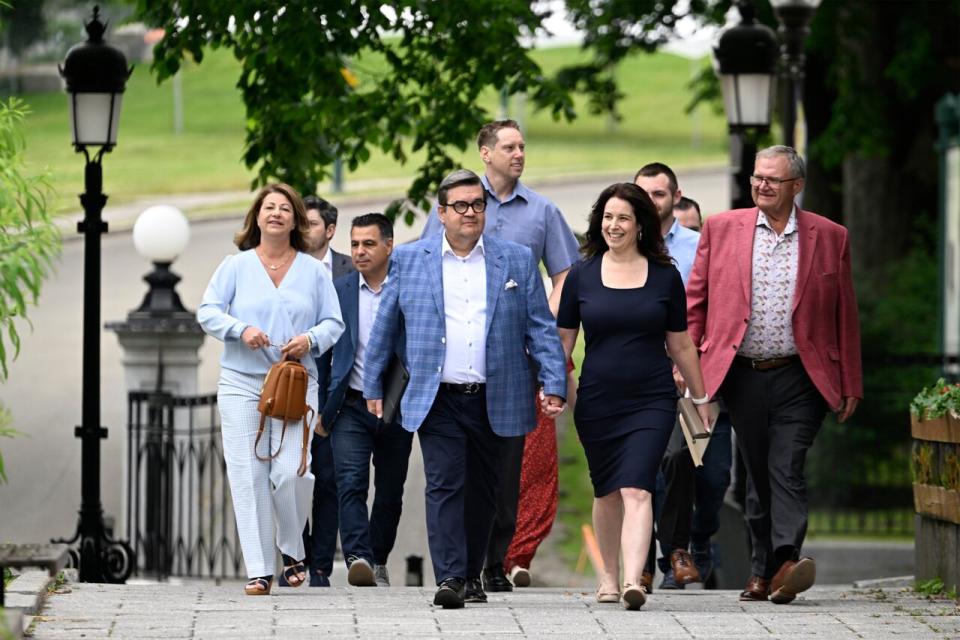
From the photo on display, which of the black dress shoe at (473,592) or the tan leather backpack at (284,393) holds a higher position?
the tan leather backpack at (284,393)

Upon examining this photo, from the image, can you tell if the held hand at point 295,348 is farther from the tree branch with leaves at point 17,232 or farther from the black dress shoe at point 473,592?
the black dress shoe at point 473,592

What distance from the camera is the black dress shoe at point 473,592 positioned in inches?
332

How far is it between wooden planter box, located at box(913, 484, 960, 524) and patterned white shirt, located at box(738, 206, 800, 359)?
1.18 meters

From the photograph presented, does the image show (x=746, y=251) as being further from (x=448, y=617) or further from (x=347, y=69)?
(x=347, y=69)

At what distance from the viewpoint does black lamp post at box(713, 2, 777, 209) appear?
15.0m

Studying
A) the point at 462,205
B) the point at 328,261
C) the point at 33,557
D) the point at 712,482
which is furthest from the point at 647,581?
the point at 33,557

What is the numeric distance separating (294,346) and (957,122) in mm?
11853

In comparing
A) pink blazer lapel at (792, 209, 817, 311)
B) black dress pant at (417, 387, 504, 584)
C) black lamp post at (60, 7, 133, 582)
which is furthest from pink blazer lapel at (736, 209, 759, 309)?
black lamp post at (60, 7, 133, 582)

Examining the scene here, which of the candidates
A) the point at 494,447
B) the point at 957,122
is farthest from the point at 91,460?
the point at 957,122

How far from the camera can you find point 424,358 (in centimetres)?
841

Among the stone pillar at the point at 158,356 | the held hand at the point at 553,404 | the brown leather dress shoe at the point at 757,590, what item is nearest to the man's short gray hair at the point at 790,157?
the held hand at the point at 553,404

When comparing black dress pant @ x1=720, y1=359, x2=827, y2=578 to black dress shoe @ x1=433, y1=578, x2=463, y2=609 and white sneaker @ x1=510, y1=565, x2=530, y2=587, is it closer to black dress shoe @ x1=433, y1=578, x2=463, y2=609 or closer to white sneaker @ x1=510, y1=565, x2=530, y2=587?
black dress shoe @ x1=433, y1=578, x2=463, y2=609

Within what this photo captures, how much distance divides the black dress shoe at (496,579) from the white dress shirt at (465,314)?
150 centimetres

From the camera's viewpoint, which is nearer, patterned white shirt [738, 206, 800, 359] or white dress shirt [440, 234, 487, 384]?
white dress shirt [440, 234, 487, 384]
